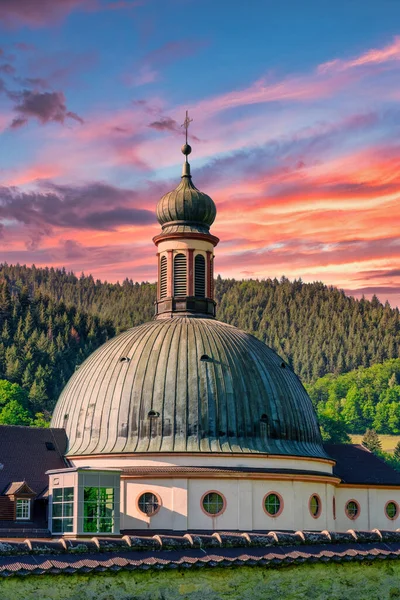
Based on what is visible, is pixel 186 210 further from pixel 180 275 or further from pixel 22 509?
pixel 22 509

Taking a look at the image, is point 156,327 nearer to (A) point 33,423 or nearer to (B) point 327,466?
(B) point 327,466

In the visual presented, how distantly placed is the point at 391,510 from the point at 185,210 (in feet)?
77.5

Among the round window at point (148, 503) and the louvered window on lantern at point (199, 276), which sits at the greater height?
the louvered window on lantern at point (199, 276)

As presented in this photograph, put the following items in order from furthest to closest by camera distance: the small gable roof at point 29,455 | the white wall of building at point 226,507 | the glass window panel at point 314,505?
the glass window panel at point 314,505 < the small gable roof at point 29,455 < the white wall of building at point 226,507

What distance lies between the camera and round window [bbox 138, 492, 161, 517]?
56781mm

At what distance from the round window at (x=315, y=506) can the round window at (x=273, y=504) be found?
8.38ft

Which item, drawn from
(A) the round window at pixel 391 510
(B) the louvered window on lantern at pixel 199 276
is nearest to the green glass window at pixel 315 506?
(A) the round window at pixel 391 510

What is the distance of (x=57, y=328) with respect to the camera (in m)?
188

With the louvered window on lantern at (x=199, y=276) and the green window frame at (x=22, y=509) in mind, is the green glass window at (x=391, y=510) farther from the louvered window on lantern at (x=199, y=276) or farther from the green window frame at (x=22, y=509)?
the green window frame at (x=22, y=509)

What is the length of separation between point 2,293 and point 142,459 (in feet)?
437

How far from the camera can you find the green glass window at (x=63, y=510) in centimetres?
5294

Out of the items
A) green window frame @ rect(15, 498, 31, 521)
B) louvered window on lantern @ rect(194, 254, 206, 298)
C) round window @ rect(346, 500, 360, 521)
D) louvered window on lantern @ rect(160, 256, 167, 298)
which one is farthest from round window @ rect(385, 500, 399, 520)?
green window frame @ rect(15, 498, 31, 521)

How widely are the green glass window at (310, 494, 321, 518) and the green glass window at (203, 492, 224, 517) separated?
6138mm

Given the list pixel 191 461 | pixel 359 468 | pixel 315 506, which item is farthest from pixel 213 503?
pixel 359 468
